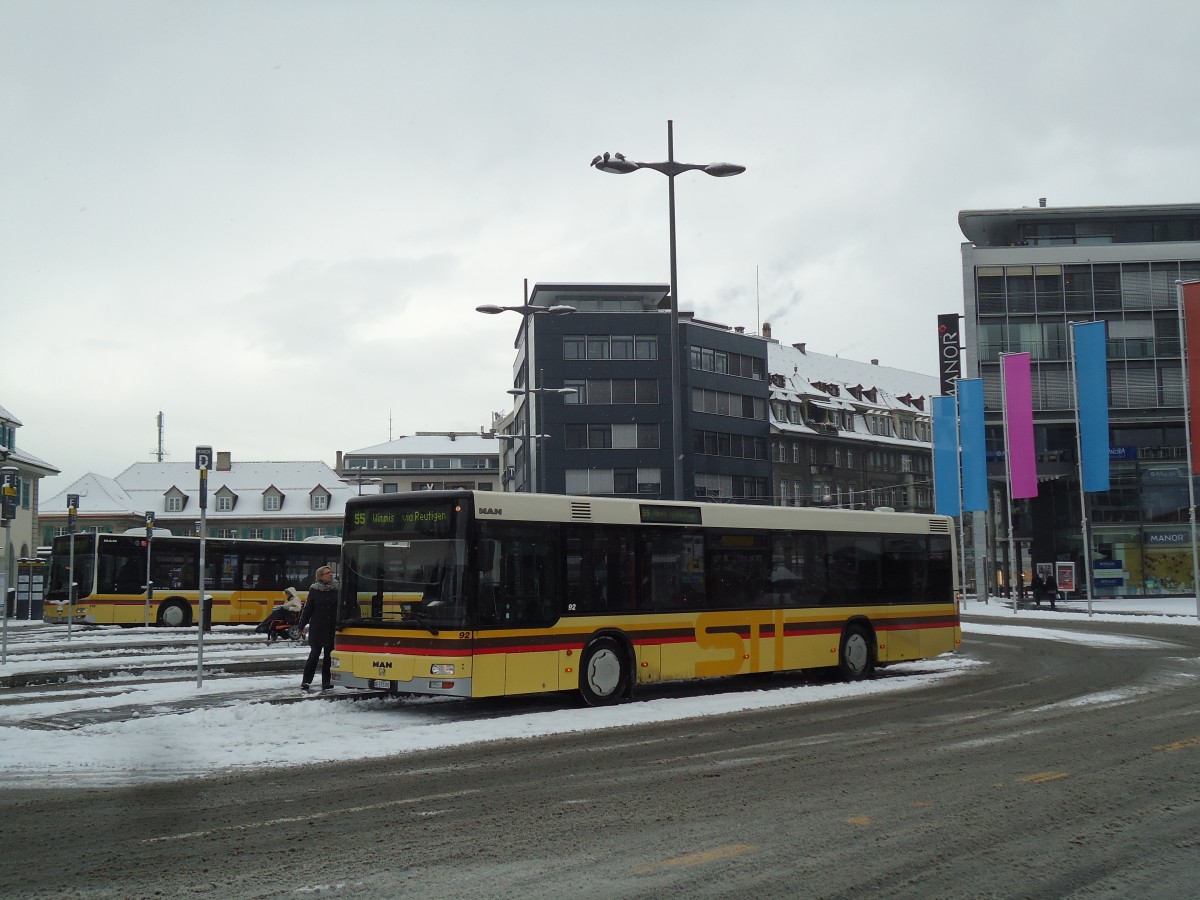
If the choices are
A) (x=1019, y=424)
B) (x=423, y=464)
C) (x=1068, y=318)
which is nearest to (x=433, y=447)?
(x=423, y=464)

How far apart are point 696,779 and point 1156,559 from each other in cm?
5535

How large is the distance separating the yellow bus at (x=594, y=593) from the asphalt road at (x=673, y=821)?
197cm

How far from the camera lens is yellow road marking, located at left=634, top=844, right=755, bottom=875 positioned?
6.54 m

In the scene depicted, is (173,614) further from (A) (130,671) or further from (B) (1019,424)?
(B) (1019,424)

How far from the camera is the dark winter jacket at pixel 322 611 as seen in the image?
53.4 ft

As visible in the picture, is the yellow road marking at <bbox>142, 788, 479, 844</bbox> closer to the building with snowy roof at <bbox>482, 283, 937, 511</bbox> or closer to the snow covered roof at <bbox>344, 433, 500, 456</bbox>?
the building with snowy roof at <bbox>482, 283, 937, 511</bbox>

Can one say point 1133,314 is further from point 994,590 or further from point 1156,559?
point 994,590

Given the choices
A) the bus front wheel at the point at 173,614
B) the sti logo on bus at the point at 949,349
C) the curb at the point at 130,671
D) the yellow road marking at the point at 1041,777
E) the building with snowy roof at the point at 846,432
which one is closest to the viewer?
the yellow road marking at the point at 1041,777

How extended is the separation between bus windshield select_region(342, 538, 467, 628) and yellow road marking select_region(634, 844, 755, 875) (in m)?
6.75

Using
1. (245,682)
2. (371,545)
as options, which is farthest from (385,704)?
(245,682)

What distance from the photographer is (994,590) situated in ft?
257

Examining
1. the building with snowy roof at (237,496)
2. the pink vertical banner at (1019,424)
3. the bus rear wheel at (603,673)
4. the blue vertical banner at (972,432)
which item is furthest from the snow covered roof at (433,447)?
the bus rear wheel at (603,673)

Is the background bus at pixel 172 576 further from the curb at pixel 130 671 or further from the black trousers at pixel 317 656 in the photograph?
the black trousers at pixel 317 656

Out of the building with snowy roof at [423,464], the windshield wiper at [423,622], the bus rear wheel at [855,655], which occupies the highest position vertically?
the building with snowy roof at [423,464]
